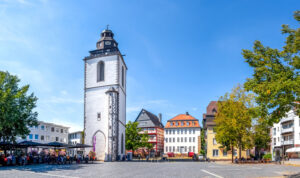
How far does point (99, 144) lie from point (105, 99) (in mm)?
7686

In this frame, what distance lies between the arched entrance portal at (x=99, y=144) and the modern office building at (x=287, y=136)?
29940 millimetres

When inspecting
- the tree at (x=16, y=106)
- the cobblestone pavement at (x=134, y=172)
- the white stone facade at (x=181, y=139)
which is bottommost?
the white stone facade at (x=181, y=139)

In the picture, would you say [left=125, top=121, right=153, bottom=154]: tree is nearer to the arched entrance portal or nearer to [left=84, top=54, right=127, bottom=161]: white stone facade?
[left=84, top=54, right=127, bottom=161]: white stone facade

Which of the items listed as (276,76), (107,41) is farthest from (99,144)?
(276,76)

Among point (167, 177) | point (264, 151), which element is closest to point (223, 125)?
point (167, 177)

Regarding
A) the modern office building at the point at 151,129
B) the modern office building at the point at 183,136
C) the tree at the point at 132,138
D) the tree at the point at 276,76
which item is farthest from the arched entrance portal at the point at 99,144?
the modern office building at the point at 183,136

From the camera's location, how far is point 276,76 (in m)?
16.4

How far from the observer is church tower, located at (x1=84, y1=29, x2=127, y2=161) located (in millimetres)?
48250

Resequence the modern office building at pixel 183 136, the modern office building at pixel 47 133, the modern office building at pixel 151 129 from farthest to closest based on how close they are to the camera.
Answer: the modern office building at pixel 151 129 < the modern office building at pixel 183 136 < the modern office building at pixel 47 133

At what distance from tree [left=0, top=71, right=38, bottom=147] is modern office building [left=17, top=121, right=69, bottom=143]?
45.2 m

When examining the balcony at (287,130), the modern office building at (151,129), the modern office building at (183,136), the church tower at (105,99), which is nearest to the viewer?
the church tower at (105,99)

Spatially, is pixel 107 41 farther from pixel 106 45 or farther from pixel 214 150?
pixel 214 150

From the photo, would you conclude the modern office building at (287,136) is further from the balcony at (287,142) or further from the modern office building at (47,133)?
the modern office building at (47,133)

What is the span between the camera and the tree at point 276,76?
15.7 m
